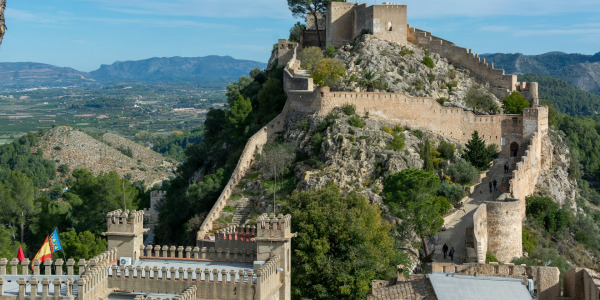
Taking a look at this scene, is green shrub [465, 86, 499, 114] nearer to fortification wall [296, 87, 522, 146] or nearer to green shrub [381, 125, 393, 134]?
fortification wall [296, 87, 522, 146]

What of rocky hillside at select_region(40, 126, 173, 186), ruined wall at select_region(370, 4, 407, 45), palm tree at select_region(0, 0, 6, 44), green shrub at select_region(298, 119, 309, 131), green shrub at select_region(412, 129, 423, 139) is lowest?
rocky hillside at select_region(40, 126, 173, 186)

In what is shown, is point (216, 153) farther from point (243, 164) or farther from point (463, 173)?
point (463, 173)

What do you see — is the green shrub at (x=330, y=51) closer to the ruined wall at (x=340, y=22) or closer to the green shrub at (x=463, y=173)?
the ruined wall at (x=340, y=22)

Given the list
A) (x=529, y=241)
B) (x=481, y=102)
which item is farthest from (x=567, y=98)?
(x=529, y=241)

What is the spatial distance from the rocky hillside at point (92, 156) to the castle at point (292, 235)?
60.8 meters

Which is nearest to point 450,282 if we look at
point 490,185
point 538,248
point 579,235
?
point 538,248

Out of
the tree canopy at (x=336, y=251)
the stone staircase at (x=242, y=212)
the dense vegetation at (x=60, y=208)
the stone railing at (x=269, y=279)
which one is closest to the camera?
the stone railing at (x=269, y=279)

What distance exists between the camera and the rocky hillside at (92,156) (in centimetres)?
11312

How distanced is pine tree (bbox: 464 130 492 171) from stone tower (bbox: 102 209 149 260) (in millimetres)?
24083

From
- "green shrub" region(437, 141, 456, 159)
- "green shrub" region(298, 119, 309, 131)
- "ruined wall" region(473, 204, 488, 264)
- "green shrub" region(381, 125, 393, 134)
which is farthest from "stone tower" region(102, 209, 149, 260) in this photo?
"green shrub" region(437, 141, 456, 159)

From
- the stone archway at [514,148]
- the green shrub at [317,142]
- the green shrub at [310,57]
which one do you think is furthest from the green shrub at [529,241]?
the green shrub at [310,57]

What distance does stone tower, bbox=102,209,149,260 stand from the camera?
2362 centimetres

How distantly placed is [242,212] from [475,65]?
20464 mm

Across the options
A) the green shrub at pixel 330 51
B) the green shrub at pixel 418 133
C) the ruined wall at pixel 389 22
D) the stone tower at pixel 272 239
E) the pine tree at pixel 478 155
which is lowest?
the stone tower at pixel 272 239
